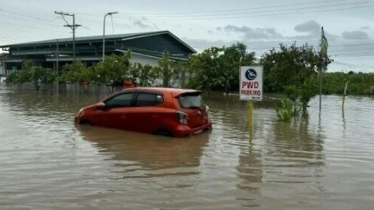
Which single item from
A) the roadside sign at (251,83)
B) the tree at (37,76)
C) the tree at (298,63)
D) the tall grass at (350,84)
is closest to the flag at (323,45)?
the tree at (298,63)

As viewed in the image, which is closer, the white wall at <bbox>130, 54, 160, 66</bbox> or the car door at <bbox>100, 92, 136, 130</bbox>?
the car door at <bbox>100, 92, 136, 130</bbox>

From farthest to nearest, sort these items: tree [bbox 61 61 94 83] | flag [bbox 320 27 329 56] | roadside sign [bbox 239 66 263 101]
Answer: tree [bbox 61 61 94 83] < flag [bbox 320 27 329 56] < roadside sign [bbox 239 66 263 101]

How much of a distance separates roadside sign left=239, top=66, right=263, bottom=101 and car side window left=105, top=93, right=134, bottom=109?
3253 mm

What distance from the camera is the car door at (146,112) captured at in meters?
11.6

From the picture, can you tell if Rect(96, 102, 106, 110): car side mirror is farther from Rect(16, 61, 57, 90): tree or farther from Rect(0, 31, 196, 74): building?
Rect(0, 31, 196, 74): building

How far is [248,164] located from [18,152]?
473cm

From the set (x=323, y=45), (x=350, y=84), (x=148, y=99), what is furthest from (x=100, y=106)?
(x=350, y=84)

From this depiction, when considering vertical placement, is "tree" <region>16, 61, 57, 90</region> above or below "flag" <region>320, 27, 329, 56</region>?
below

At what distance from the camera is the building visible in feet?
184

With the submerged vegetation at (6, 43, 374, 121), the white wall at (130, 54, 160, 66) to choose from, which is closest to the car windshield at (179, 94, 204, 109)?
the submerged vegetation at (6, 43, 374, 121)

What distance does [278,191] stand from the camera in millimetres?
6391

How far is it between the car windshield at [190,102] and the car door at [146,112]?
0.53 meters

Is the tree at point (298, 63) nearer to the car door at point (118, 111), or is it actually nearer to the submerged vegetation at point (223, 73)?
the submerged vegetation at point (223, 73)

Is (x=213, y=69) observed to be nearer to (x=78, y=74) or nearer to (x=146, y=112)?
(x=78, y=74)
